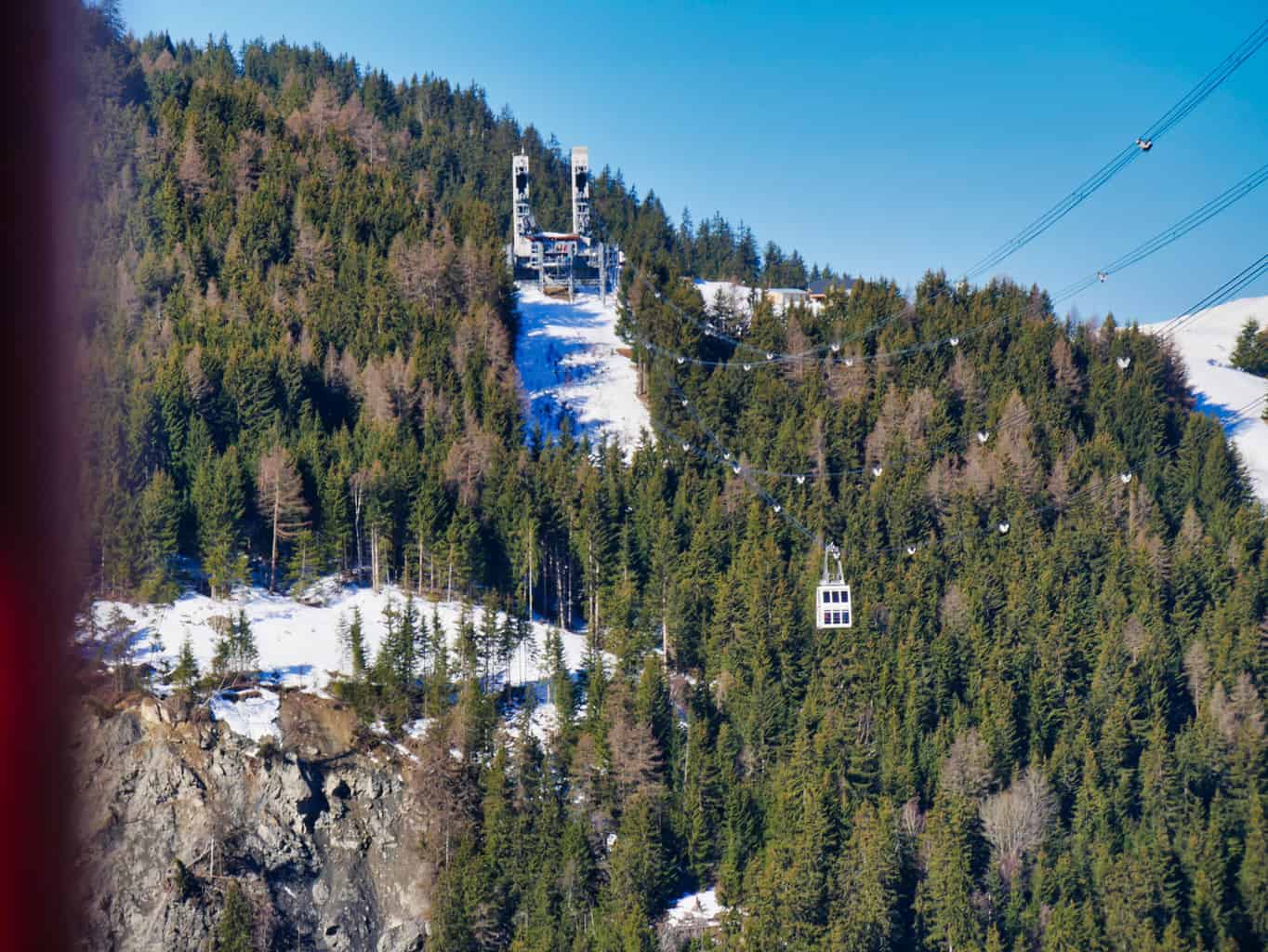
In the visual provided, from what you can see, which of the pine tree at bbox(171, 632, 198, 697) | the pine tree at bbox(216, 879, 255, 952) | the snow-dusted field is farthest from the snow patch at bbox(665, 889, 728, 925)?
the pine tree at bbox(171, 632, 198, 697)

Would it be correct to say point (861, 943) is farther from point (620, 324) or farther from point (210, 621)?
point (620, 324)

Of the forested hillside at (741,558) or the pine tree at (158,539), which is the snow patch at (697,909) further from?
the pine tree at (158,539)

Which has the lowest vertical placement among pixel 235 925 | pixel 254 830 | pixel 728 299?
pixel 235 925

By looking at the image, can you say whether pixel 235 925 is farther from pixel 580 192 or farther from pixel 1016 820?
pixel 580 192

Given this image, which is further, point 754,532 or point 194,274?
point 194,274

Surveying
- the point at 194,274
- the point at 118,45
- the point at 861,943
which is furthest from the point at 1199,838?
the point at 118,45

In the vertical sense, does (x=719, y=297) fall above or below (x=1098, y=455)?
above

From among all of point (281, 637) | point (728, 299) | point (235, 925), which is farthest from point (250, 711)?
point (728, 299)

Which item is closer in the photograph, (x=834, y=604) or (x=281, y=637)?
(x=834, y=604)
